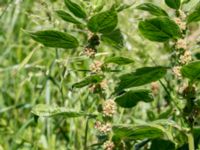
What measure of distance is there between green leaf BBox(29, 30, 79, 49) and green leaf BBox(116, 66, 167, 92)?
0.50 ft

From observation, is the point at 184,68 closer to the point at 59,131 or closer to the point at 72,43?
the point at 72,43

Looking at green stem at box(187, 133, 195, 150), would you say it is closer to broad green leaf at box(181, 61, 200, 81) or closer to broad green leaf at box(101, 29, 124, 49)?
broad green leaf at box(181, 61, 200, 81)

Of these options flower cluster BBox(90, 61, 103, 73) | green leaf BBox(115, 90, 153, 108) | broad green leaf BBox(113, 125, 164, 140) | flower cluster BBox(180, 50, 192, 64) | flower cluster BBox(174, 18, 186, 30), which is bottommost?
broad green leaf BBox(113, 125, 164, 140)

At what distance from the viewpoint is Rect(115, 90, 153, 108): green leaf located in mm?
1469

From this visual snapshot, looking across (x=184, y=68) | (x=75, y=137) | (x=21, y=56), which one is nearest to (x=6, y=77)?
(x=21, y=56)

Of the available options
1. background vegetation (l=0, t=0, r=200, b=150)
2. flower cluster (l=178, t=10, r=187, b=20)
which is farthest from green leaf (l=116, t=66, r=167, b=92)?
background vegetation (l=0, t=0, r=200, b=150)

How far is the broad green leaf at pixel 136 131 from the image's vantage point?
1.33 metres

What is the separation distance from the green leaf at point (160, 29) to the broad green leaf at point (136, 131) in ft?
0.74

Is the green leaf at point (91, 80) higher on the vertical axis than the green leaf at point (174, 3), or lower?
lower

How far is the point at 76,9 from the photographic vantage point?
4.56 feet

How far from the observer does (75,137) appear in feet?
7.99

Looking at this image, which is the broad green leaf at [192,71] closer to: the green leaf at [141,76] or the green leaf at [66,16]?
the green leaf at [141,76]

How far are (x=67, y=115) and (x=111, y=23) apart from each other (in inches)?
10.1

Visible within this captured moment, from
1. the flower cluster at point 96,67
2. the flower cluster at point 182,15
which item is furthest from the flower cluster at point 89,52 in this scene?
the flower cluster at point 182,15
